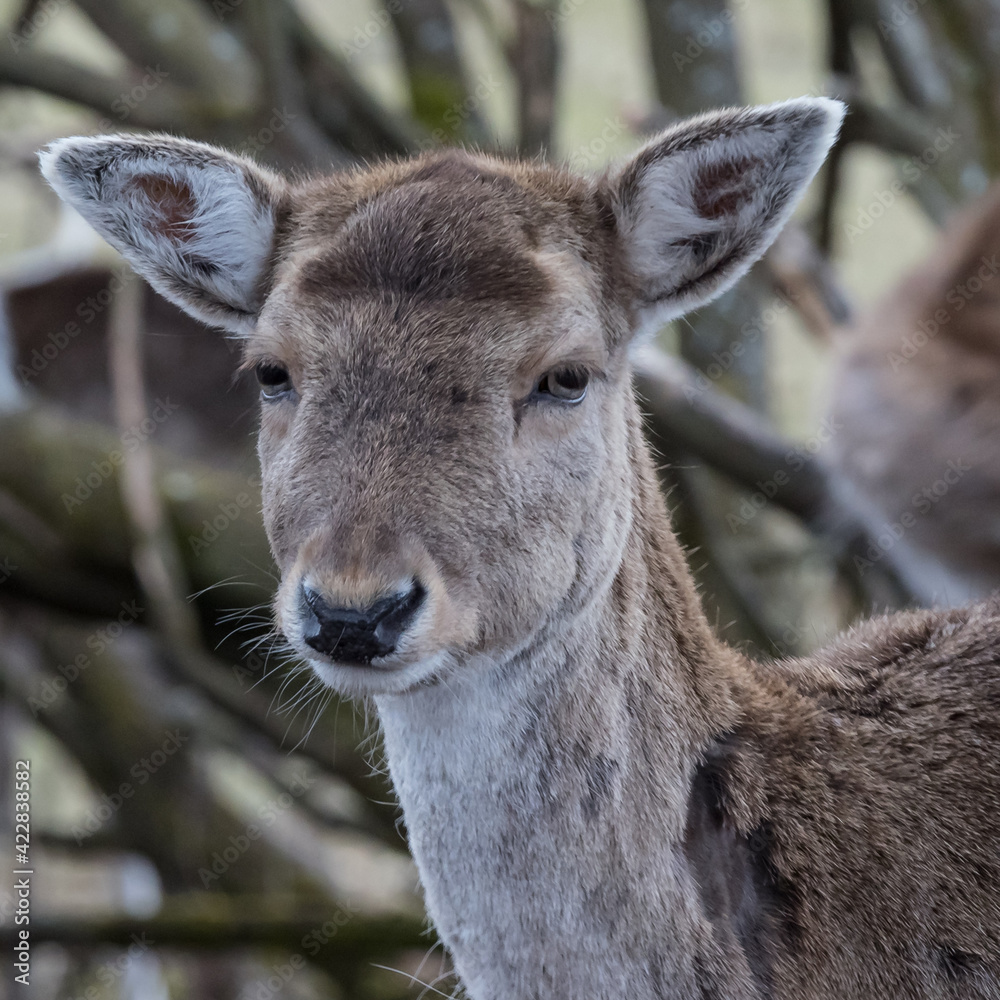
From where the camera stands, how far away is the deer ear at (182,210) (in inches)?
130

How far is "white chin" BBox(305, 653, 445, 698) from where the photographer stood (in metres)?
2.62

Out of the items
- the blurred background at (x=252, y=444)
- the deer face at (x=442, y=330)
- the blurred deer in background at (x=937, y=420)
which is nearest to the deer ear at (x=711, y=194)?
the deer face at (x=442, y=330)

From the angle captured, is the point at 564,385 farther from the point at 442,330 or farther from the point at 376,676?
the point at 376,676

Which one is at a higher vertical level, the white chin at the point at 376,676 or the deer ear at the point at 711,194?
the deer ear at the point at 711,194

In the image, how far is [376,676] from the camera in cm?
263

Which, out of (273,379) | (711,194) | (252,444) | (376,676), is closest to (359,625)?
(376,676)

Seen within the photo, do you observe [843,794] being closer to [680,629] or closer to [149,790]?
[680,629]

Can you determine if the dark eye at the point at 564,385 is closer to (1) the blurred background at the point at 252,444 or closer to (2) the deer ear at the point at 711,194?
(2) the deer ear at the point at 711,194

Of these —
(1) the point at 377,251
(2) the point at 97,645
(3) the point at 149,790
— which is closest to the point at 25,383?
(2) the point at 97,645

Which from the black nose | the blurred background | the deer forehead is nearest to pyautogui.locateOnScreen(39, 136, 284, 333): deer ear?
the deer forehead

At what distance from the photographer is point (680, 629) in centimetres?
321

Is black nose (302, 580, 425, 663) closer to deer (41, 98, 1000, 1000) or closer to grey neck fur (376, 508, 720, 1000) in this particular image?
deer (41, 98, 1000, 1000)

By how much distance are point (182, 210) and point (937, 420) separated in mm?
4655

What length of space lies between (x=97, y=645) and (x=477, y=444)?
15.1ft
